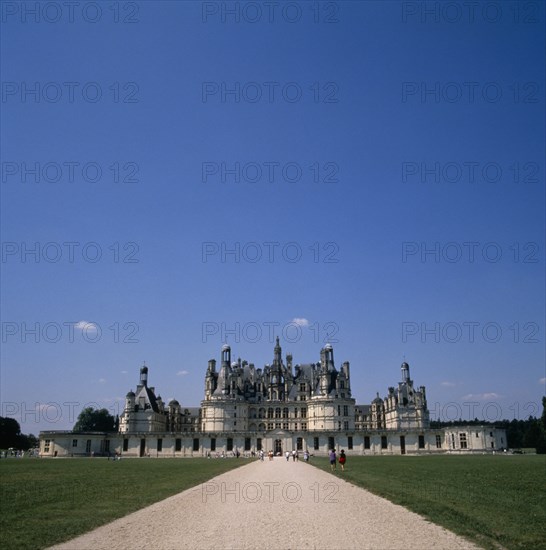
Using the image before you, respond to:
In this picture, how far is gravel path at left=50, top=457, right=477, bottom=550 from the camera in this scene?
10.6 meters

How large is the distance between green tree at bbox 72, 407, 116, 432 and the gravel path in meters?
115

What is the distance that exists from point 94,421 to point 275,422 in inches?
1849

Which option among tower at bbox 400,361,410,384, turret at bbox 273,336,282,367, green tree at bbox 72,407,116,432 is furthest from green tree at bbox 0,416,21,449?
tower at bbox 400,361,410,384

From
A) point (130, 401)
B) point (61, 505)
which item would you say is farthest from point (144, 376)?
point (61, 505)

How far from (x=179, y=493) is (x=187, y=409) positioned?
111 m

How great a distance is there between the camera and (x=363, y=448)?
9162 cm

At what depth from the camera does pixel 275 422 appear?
10450 centimetres

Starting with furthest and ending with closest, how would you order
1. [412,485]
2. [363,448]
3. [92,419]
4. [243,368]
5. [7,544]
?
1. [92,419]
2. [243,368]
3. [363,448]
4. [412,485]
5. [7,544]

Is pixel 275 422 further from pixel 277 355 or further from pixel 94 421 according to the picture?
pixel 94 421

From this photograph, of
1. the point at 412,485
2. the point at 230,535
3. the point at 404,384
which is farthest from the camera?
the point at 404,384

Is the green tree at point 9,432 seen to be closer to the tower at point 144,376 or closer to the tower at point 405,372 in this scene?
the tower at point 144,376

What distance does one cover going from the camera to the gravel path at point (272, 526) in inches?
416

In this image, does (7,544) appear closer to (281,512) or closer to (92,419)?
(281,512)

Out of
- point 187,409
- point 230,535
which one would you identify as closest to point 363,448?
point 187,409
